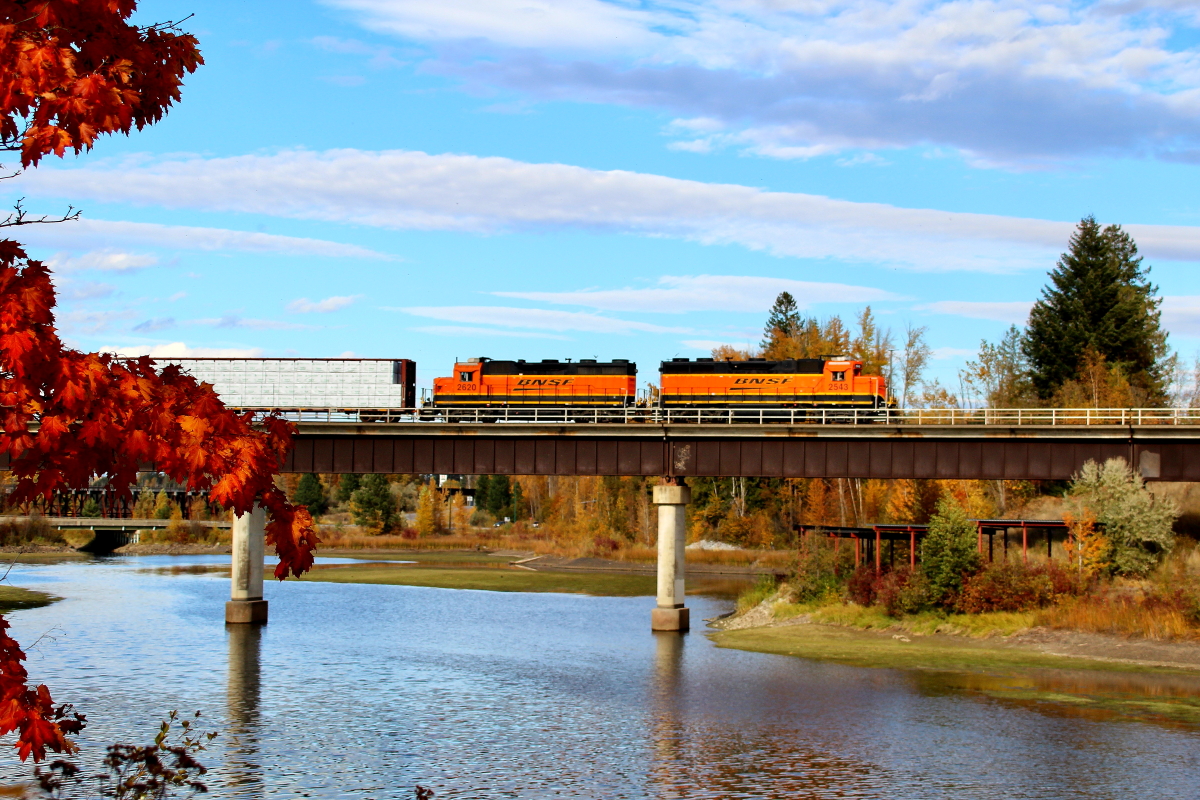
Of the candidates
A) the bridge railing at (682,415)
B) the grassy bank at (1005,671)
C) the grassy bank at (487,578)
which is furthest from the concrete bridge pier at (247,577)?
the grassy bank at (487,578)

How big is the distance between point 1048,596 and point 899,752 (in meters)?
25.9

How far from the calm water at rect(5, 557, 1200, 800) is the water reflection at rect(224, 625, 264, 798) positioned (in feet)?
0.32

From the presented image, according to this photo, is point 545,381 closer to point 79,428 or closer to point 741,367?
point 741,367

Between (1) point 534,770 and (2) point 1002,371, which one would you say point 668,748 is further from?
(2) point 1002,371

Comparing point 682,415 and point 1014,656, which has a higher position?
point 682,415

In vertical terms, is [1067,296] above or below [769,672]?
above

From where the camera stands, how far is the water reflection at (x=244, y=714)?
2572cm

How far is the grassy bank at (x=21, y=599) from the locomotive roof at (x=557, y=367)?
2898 cm

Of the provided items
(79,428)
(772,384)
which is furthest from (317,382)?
(79,428)

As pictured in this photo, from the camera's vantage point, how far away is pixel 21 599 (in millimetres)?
66438

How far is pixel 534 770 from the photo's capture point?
27.0 meters

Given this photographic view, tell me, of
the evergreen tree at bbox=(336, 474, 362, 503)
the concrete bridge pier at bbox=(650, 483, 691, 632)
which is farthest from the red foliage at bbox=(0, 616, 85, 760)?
the evergreen tree at bbox=(336, 474, 362, 503)

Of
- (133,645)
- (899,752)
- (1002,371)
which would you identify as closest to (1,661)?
(899,752)

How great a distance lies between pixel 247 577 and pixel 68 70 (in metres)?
50.4
